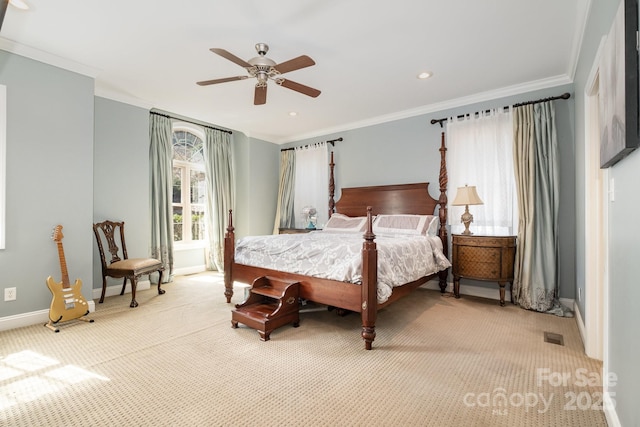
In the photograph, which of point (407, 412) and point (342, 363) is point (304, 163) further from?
point (407, 412)

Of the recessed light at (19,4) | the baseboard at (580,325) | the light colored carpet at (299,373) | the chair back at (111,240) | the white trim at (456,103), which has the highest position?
the recessed light at (19,4)

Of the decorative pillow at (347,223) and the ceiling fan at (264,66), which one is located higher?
the ceiling fan at (264,66)

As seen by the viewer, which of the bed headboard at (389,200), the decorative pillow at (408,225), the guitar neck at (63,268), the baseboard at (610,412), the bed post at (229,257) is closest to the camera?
the baseboard at (610,412)

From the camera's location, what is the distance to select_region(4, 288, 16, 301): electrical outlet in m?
2.83

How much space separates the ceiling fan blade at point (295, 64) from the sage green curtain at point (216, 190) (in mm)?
3233

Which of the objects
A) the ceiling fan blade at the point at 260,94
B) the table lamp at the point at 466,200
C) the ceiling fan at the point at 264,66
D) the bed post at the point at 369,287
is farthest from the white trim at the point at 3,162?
the table lamp at the point at 466,200

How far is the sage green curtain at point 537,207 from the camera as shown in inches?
133

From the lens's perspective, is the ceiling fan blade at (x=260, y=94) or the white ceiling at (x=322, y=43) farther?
the ceiling fan blade at (x=260, y=94)

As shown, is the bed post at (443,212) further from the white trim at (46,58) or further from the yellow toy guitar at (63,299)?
the white trim at (46,58)

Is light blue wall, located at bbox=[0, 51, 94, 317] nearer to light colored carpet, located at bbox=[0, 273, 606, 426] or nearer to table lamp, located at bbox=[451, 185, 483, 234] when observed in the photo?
light colored carpet, located at bbox=[0, 273, 606, 426]

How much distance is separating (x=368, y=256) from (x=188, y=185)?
4.07 m

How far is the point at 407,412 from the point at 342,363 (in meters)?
0.63

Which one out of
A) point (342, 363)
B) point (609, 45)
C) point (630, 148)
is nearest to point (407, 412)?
point (342, 363)

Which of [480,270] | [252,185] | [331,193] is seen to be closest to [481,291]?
[480,270]
